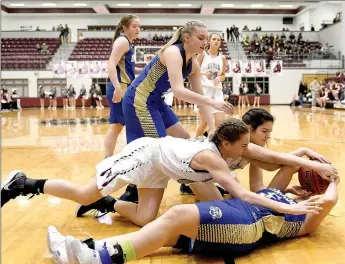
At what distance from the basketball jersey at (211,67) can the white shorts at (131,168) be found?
10.2 ft

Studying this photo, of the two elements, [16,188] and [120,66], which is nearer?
[16,188]

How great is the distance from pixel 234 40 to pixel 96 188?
2863 centimetres

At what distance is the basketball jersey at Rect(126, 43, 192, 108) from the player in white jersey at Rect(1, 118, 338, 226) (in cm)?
65

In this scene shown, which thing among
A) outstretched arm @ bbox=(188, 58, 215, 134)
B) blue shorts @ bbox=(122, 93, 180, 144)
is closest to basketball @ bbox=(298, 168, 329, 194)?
outstretched arm @ bbox=(188, 58, 215, 134)

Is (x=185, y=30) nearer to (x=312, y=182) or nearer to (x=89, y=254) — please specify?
(x=312, y=182)

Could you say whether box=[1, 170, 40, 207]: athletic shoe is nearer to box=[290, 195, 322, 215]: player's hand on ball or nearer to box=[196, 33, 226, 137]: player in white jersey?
box=[290, 195, 322, 215]: player's hand on ball

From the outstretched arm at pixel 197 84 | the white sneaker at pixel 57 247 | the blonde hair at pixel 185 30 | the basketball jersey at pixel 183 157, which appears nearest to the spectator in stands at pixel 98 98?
the outstretched arm at pixel 197 84

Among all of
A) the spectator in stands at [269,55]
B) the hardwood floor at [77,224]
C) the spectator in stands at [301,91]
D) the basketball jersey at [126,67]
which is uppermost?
the spectator in stands at [269,55]

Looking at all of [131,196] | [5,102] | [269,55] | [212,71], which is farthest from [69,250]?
[269,55]

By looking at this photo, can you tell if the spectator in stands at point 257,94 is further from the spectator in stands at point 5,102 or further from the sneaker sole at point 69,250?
the sneaker sole at point 69,250

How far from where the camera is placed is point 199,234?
2.44m

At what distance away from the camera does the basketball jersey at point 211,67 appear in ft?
19.7

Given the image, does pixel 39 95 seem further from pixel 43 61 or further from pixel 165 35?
pixel 165 35

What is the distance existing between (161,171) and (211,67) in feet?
10.6
